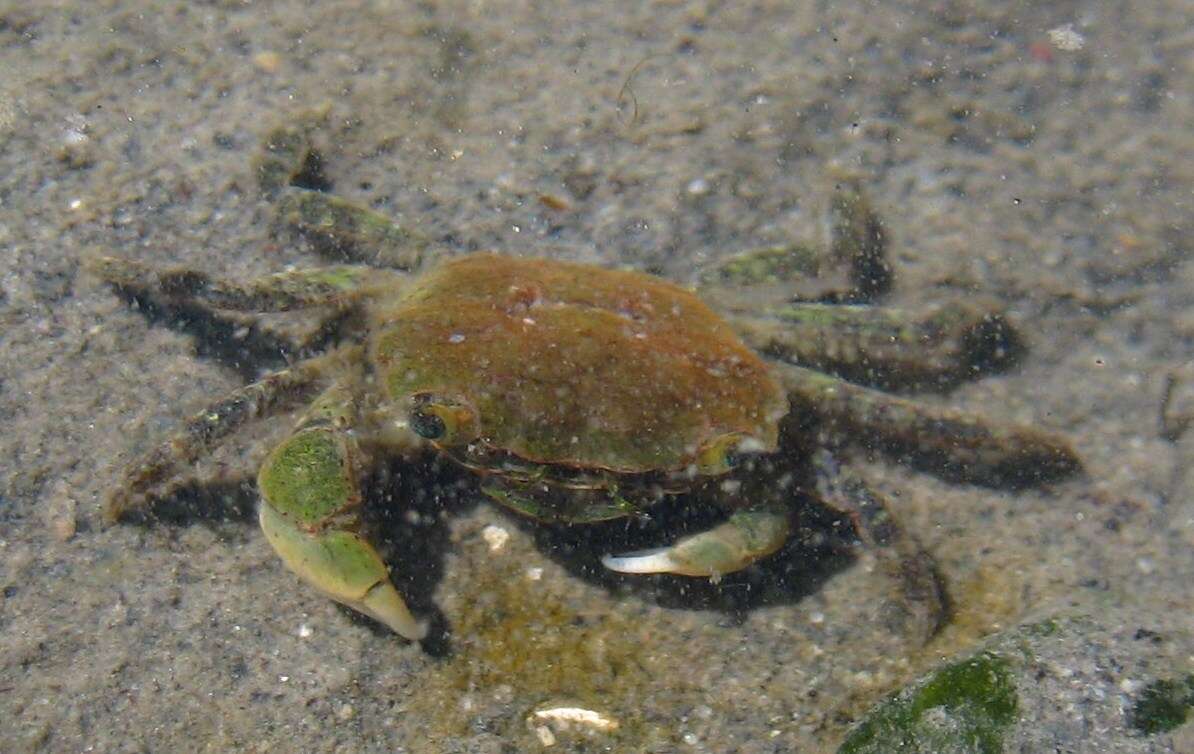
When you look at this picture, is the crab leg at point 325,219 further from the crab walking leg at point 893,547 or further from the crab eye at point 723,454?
the crab walking leg at point 893,547

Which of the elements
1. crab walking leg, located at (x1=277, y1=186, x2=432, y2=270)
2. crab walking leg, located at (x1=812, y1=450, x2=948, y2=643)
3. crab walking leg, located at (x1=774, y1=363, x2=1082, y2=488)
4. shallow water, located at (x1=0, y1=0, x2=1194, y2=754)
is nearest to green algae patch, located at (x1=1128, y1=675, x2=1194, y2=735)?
shallow water, located at (x1=0, y1=0, x2=1194, y2=754)

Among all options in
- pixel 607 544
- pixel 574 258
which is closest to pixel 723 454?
pixel 607 544

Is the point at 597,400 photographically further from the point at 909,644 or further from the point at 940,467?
the point at 940,467

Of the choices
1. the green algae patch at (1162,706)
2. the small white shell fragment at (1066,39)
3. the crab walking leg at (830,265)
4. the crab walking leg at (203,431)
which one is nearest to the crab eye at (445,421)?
the crab walking leg at (203,431)

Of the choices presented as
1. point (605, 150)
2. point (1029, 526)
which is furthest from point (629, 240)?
point (1029, 526)

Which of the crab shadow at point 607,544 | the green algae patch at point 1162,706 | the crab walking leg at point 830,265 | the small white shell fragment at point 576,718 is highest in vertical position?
the crab walking leg at point 830,265

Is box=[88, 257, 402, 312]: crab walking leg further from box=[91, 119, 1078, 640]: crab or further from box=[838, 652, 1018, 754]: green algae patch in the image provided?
box=[838, 652, 1018, 754]: green algae patch

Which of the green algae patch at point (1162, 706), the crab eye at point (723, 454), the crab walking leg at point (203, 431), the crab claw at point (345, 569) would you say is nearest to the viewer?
the green algae patch at point (1162, 706)
